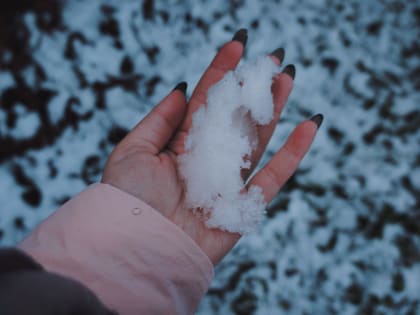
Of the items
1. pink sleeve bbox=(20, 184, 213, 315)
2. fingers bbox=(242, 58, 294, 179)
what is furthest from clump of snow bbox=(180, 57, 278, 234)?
pink sleeve bbox=(20, 184, 213, 315)

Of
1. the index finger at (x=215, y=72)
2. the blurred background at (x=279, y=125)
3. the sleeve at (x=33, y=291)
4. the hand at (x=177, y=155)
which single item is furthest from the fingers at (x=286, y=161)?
the sleeve at (x=33, y=291)

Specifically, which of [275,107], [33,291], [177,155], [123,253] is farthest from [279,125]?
[33,291]

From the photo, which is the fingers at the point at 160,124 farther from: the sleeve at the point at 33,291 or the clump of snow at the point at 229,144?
the sleeve at the point at 33,291

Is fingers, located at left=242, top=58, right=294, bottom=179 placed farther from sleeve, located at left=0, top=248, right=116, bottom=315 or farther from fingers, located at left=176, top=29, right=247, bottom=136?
sleeve, located at left=0, top=248, right=116, bottom=315

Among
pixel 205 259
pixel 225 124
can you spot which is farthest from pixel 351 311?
pixel 225 124

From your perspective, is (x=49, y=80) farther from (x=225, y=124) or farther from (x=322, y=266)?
(x=322, y=266)

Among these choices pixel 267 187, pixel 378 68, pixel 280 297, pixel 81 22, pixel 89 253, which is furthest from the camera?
pixel 378 68
